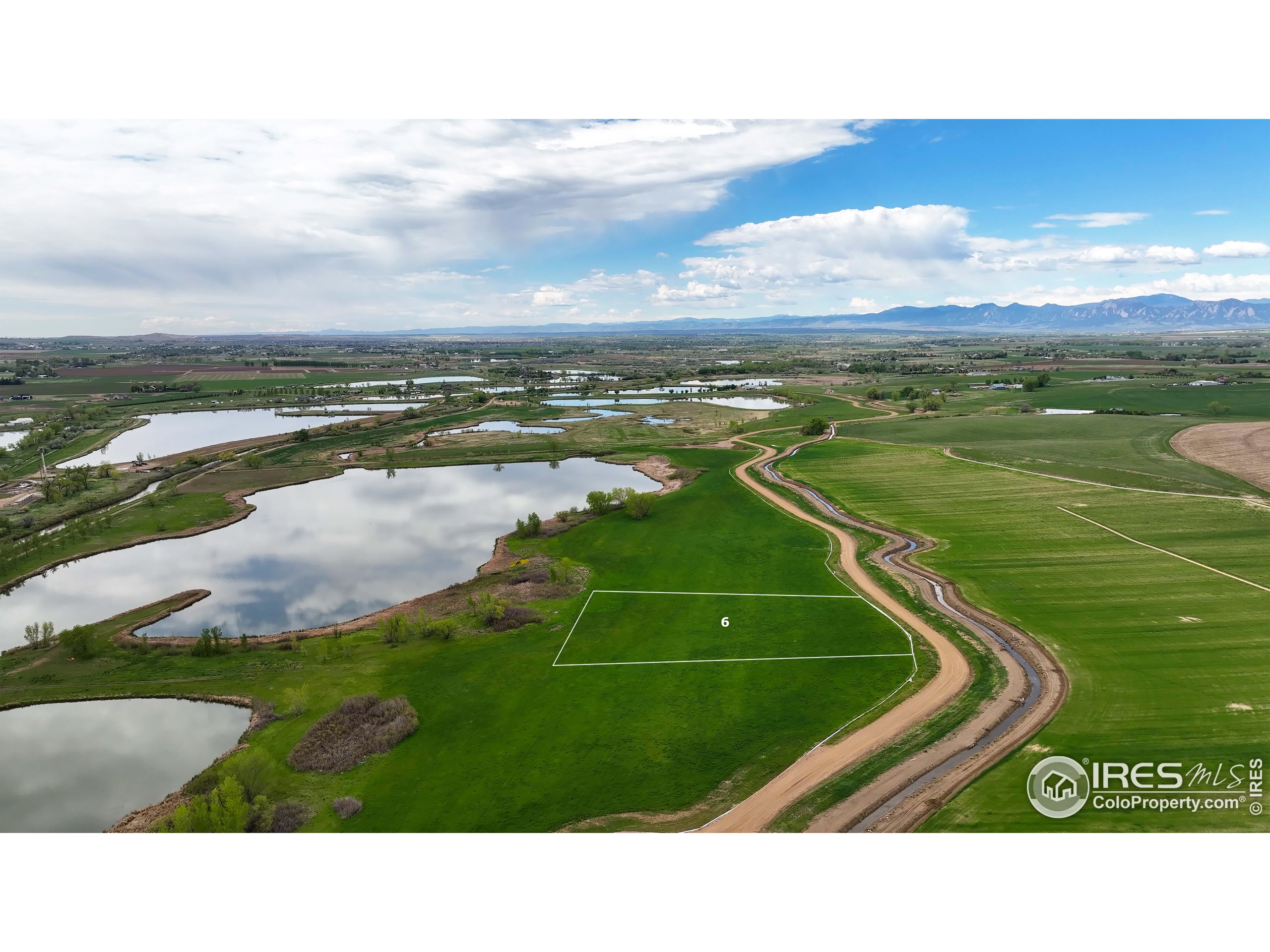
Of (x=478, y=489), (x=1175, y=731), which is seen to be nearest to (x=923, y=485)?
(x=1175, y=731)

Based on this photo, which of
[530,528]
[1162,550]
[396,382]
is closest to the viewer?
[1162,550]

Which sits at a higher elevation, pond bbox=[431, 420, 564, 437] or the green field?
pond bbox=[431, 420, 564, 437]

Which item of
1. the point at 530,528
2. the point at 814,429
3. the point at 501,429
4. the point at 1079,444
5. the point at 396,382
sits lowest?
the point at 530,528

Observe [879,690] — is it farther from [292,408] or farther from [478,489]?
[292,408]

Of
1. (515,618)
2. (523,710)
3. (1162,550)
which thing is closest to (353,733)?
(523,710)

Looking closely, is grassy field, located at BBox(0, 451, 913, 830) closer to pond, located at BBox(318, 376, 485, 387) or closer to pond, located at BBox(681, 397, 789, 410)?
pond, located at BBox(681, 397, 789, 410)

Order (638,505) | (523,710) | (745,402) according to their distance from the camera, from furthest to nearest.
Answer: (745,402), (638,505), (523,710)

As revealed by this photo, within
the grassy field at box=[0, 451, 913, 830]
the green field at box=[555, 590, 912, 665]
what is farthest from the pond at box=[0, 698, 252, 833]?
the green field at box=[555, 590, 912, 665]

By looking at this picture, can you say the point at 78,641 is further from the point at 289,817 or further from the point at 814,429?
the point at 814,429
